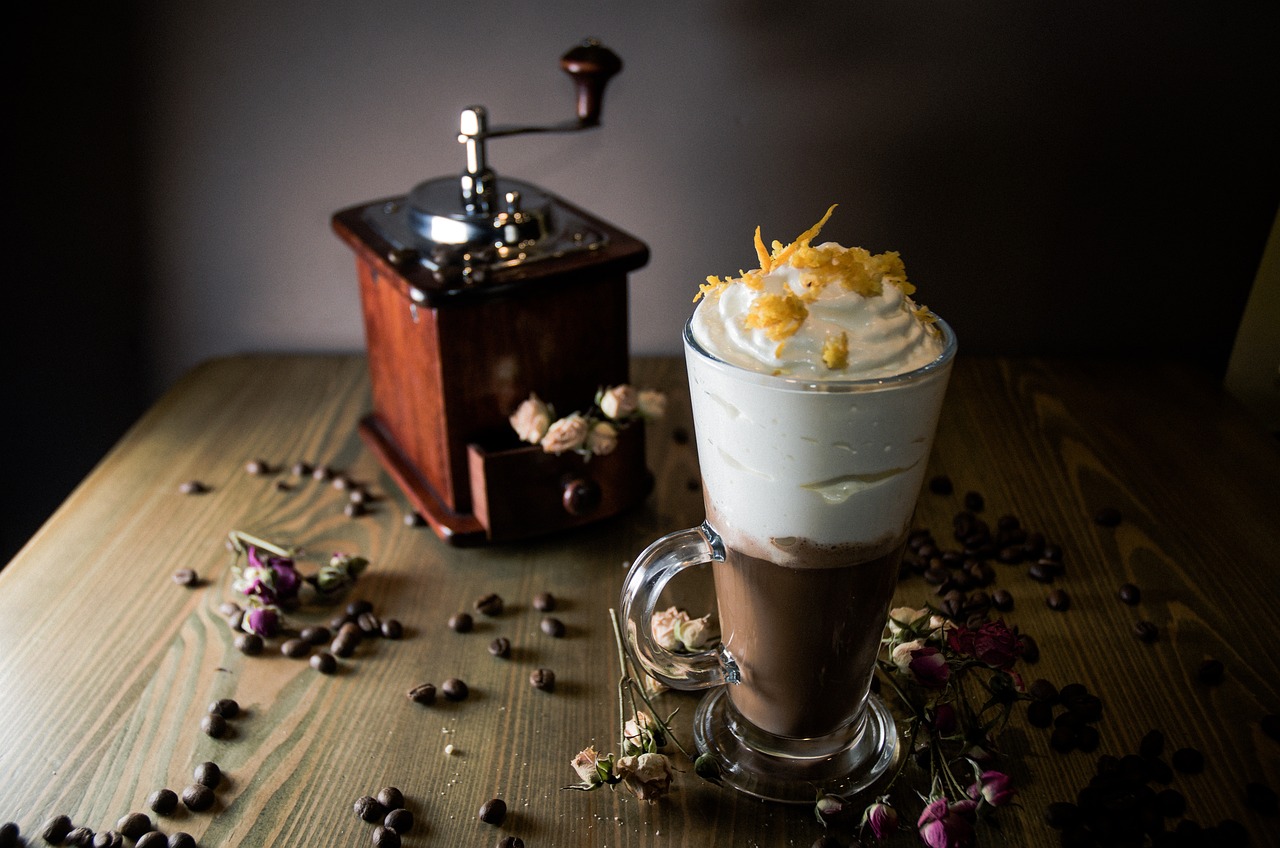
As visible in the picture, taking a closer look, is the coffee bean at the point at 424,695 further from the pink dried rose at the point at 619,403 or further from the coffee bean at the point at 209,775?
the pink dried rose at the point at 619,403

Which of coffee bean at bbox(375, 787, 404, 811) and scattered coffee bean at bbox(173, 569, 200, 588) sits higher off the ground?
coffee bean at bbox(375, 787, 404, 811)

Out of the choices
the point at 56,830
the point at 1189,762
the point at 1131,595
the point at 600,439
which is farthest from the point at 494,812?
the point at 1131,595

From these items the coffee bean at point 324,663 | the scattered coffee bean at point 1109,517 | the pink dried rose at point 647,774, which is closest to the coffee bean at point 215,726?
the coffee bean at point 324,663

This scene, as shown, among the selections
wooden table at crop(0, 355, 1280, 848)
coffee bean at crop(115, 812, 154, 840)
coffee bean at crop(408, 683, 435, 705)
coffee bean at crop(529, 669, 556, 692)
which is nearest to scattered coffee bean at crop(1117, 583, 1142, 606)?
wooden table at crop(0, 355, 1280, 848)

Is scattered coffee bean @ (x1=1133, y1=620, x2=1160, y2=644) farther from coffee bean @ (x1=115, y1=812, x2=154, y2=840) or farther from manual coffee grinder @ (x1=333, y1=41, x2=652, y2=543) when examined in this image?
coffee bean @ (x1=115, y1=812, x2=154, y2=840)

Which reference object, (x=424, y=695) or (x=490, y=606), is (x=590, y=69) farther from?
(x=424, y=695)

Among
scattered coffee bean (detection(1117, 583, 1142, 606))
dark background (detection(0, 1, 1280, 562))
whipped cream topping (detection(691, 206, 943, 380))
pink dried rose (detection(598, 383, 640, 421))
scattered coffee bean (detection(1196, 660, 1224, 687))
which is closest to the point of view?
whipped cream topping (detection(691, 206, 943, 380))

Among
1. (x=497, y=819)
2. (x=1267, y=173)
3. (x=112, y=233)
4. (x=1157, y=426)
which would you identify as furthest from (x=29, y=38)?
(x=1267, y=173)
